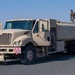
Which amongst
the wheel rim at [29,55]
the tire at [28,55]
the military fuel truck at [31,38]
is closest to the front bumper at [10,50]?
the military fuel truck at [31,38]

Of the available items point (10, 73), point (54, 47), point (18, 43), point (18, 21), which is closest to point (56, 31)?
point (54, 47)

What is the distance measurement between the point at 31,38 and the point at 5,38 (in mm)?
1569

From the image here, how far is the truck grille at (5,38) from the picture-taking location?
18.0 metres

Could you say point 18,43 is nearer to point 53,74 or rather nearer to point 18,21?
point 18,21

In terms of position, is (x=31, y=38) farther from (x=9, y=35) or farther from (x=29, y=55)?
(x=9, y=35)

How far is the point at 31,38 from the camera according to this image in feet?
61.1


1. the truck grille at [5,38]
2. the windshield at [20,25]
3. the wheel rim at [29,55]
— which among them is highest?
the windshield at [20,25]

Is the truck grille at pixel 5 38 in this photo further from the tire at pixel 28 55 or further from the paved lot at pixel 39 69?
the paved lot at pixel 39 69

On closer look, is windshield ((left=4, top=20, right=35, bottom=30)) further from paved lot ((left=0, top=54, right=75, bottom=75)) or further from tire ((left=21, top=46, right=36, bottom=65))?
paved lot ((left=0, top=54, right=75, bottom=75))

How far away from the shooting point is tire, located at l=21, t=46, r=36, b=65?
705 inches

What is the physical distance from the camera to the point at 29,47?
18.3 m

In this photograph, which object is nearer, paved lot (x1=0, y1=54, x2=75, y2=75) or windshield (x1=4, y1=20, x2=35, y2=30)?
paved lot (x1=0, y1=54, x2=75, y2=75)

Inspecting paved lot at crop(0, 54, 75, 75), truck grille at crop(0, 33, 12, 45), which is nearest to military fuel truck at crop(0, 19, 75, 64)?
truck grille at crop(0, 33, 12, 45)

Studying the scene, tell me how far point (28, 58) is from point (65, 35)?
230 inches
